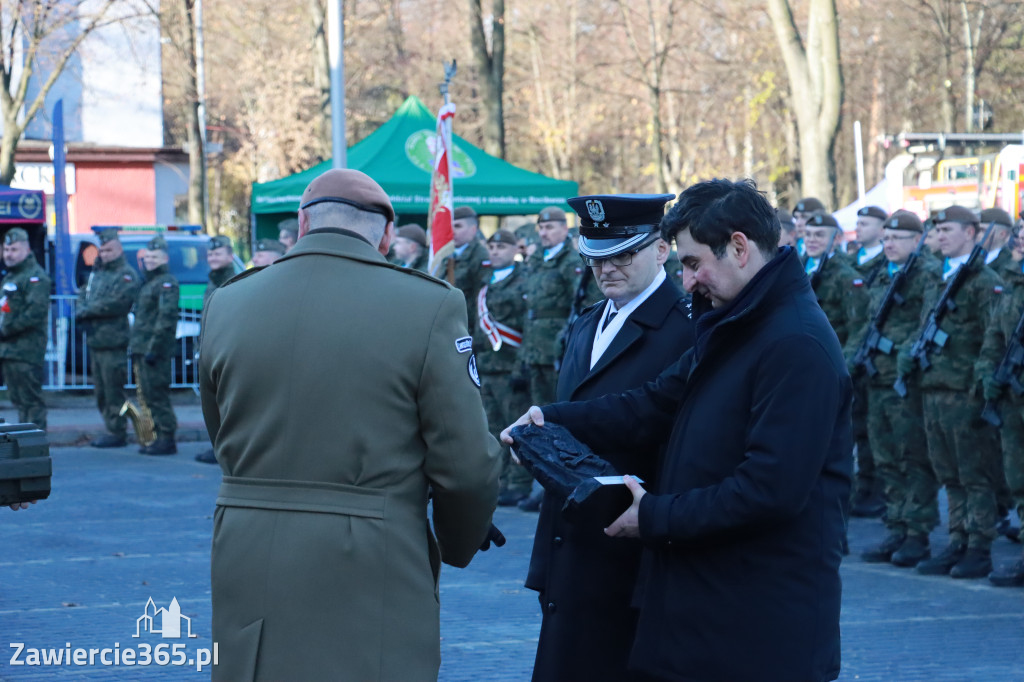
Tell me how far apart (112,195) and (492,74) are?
15.2 metres

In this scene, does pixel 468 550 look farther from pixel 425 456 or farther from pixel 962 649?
pixel 962 649

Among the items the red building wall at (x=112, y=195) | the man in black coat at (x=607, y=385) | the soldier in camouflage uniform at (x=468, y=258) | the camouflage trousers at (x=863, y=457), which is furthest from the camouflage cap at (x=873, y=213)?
the red building wall at (x=112, y=195)

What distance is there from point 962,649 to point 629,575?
10.9ft

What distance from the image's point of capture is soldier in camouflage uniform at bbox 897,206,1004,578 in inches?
316

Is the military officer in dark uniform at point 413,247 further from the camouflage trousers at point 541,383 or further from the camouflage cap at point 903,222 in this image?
the camouflage cap at point 903,222

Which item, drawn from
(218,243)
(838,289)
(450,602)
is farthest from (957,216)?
(218,243)

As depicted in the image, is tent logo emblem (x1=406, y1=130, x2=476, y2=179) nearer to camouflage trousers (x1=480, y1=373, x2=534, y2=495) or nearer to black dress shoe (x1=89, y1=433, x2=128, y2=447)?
black dress shoe (x1=89, y1=433, x2=128, y2=447)

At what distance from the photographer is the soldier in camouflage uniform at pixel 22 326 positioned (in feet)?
44.6

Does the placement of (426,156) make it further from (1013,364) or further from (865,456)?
(1013,364)

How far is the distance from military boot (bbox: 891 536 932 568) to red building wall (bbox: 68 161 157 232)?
31.2m

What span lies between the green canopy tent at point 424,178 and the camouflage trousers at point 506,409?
831cm

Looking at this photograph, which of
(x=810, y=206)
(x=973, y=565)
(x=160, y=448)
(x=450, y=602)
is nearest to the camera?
(x=450, y=602)

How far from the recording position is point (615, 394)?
3.88 metres

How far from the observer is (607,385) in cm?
399
